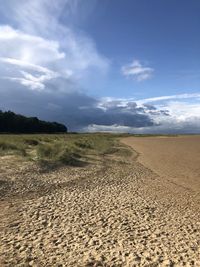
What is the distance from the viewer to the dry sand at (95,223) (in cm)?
803

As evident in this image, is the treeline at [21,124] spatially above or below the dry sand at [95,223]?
above

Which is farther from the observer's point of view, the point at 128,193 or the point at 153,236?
the point at 128,193

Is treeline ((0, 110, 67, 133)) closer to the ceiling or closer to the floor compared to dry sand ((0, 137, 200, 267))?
closer to the ceiling

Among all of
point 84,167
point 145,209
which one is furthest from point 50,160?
point 145,209

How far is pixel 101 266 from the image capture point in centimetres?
754

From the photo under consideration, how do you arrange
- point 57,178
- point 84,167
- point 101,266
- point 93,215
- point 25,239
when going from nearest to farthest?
point 101,266 → point 25,239 → point 93,215 → point 57,178 → point 84,167

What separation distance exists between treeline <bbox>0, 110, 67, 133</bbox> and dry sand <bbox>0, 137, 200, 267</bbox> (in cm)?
9702

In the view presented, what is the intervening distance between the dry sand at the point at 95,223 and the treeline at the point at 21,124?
318 ft

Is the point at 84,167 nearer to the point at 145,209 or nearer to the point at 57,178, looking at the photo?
the point at 57,178

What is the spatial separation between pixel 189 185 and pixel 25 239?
40.3 feet

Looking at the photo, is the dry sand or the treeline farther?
the treeline

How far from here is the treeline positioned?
112438mm

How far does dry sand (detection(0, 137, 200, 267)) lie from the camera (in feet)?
26.3

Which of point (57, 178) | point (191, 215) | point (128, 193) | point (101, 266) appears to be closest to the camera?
point (101, 266)
